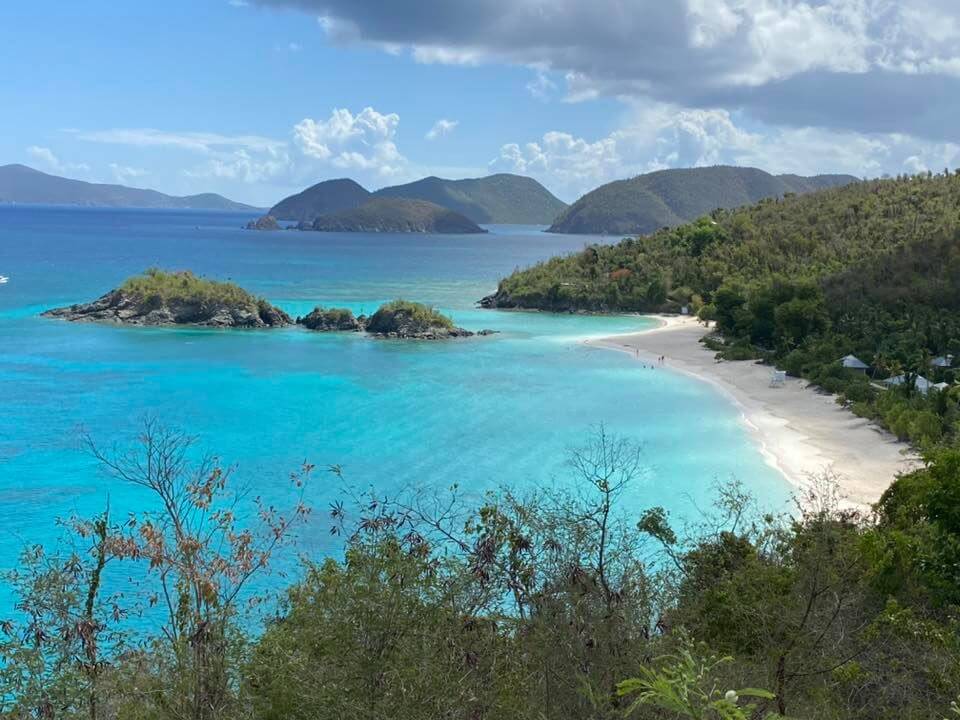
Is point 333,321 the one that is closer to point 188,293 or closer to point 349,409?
point 188,293

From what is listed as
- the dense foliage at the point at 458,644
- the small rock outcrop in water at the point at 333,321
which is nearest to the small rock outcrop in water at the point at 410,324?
the small rock outcrop in water at the point at 333,321

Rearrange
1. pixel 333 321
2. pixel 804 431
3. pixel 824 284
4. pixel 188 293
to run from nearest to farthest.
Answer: pixel 804 431 < pixel 824 284 < pixel 333 321 < pixel 188 293

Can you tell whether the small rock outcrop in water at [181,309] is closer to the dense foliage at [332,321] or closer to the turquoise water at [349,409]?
the dense foliage at [332,321]

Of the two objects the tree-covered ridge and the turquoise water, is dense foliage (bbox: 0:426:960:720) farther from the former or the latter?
the tree-covered ridge

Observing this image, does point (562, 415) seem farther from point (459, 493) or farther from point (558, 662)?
point (558, 662)

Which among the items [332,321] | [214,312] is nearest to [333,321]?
[332,321]

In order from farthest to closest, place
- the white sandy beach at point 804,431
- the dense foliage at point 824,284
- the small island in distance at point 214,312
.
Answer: the small island in distance at point 214,312 < the dense foliage at point 824,284 < the white sandy beach at point 804,431

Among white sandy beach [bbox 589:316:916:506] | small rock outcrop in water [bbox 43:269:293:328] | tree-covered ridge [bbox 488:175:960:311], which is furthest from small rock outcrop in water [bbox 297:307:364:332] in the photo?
white sandy beach [bbox 589:316:916:506]
